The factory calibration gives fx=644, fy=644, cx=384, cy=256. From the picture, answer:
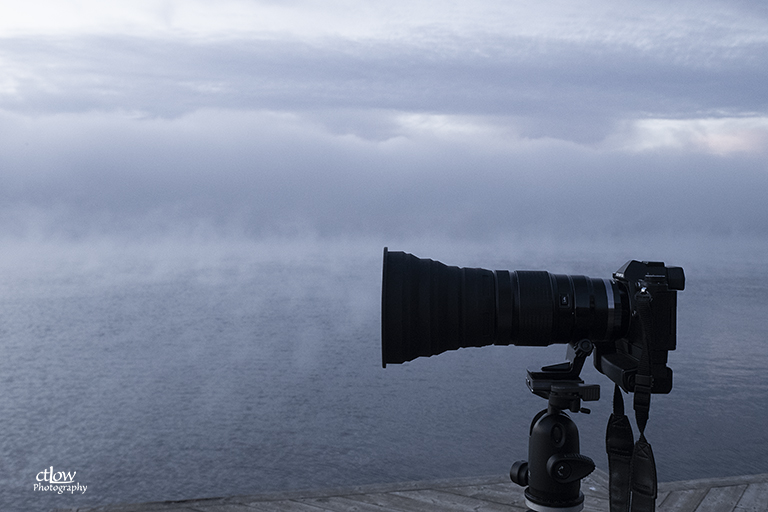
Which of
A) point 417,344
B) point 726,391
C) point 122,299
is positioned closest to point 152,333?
point 122,299

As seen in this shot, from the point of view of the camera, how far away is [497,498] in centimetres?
358

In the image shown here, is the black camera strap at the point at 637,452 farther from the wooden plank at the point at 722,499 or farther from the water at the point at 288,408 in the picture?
the water at the point at 288,408

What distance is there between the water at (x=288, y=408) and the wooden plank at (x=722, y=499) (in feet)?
8.07

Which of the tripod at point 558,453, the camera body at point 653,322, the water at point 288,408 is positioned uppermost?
the camera body at point 653,322

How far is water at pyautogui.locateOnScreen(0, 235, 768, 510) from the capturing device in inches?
232

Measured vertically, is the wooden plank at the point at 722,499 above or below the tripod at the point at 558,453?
below

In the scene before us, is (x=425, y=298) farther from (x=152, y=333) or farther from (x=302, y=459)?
(x=152, y=333)

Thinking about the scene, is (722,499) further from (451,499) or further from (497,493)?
(451,499)

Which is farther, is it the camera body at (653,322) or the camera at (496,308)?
the camera at (496,308)

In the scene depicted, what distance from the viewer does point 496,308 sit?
214 cm

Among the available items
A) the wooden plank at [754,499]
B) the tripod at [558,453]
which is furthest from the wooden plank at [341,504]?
the wooden plank at [754,499]

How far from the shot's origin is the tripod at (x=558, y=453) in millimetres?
2078

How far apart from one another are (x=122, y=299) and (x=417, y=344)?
67.9 feet

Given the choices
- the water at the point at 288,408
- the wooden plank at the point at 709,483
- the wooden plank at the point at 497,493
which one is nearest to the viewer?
the wooden plank at the point at 497,493
